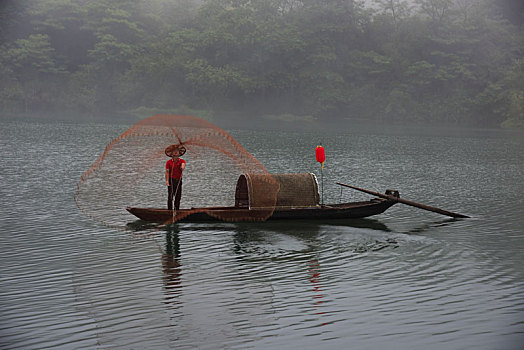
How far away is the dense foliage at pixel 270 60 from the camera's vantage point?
83.4m

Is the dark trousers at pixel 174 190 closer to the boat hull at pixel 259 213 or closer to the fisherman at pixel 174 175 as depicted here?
the fisherman at pixel 174 175

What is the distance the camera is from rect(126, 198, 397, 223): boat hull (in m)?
15.3

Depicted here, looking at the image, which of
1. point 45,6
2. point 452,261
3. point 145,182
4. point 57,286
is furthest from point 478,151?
point 45,6

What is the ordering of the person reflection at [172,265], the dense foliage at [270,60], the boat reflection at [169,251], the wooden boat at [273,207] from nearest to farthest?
the person reflection at [172,265] < the boat reflection at [169,251] < the wooden boat at [273,207] < the dense foliage at [270,60]

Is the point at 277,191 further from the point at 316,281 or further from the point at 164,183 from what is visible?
the point at 164,183

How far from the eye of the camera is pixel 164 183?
22.8 meters

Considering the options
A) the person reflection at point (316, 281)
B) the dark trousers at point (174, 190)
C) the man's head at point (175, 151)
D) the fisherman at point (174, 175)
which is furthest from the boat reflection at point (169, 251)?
the person reflection at point (316, 281)

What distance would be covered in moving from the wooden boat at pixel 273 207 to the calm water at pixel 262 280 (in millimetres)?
288

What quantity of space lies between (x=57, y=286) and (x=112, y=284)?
88 centimetres

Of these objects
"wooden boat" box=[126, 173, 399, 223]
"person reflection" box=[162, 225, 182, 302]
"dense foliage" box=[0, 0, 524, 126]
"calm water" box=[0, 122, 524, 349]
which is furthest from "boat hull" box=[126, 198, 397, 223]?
"dense foliage" box=[0, 0, 524, 126]

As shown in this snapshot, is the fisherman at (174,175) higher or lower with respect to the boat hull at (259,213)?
higher

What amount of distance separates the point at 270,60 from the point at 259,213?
243ft

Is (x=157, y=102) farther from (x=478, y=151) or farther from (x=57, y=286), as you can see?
(x=57, y=286)

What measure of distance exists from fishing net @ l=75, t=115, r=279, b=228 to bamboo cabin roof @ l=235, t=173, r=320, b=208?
37 millimetres
